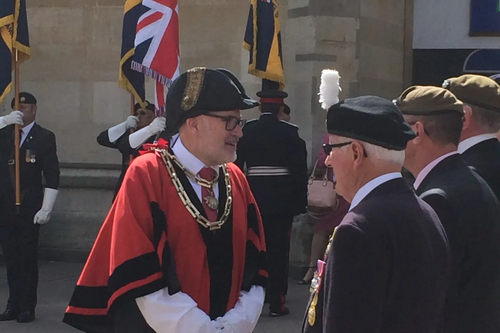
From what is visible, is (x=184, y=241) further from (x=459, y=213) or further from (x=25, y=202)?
(x=25, y=202)

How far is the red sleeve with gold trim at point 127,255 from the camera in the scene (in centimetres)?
292

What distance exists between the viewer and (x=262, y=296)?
330 cm

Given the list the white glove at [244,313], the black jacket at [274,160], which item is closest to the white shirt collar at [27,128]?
the black jacket at [274,160]

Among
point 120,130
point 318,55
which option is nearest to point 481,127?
point 120,130

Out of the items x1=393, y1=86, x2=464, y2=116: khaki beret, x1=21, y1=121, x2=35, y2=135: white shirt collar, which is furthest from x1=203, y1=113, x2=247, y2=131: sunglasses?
x1=21, y1=121, x2=35, y2=135: white shirt collar

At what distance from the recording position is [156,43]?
691 cm

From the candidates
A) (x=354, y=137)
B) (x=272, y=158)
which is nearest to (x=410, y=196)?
(x=354, y=137)

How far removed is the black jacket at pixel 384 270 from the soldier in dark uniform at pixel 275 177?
470 cm

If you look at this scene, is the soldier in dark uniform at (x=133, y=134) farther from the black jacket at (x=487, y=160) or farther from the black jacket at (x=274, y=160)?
the black jacket at (x=487, y=160)

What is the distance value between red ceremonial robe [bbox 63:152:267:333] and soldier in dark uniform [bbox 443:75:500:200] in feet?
3.32

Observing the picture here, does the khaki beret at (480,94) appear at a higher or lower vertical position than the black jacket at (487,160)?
higher

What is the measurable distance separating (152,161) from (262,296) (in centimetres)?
69

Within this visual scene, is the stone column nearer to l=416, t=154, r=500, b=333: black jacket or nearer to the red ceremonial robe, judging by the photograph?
the red ceremonial robe

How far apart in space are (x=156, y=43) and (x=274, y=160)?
1406 mm
